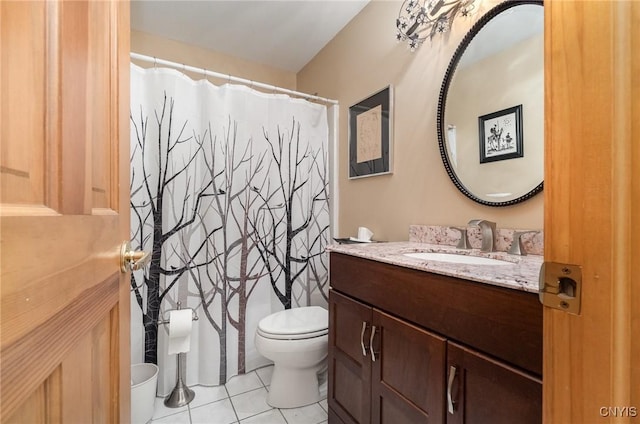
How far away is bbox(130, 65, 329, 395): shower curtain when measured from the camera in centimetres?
157

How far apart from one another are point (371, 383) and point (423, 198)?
0.91 meters

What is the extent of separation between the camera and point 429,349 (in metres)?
0.85

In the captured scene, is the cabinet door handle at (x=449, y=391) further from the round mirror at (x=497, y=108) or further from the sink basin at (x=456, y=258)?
the round mirror at (x=497, y=108)

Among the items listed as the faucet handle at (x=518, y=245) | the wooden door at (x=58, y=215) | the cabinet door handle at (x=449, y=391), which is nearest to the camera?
the wooden door at (x=58, y=215)

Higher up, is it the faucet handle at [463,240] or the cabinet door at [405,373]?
the faucet handle at [463,240]

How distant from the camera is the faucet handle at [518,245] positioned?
3.42 ft

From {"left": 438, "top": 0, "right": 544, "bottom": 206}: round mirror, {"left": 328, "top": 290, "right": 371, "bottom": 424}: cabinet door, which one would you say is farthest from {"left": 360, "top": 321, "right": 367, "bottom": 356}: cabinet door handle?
{"left": 438, "top": 0, "right": 544, "bottom": 206}: round mirror

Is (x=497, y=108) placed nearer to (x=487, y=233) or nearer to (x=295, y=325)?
(x=487, y=233)

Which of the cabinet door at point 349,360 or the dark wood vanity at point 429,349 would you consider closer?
the dark wood vanity at point 429,349

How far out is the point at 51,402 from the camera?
0.35 metres

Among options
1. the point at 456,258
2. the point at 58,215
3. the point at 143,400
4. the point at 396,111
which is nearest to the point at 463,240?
the point at 456,258

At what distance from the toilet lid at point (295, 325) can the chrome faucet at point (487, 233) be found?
0.90 metres

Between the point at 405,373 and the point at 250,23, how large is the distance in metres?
2.35

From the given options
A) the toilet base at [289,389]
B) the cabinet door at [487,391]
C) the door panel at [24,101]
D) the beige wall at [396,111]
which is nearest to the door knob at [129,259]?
the door panel at [24,101]
